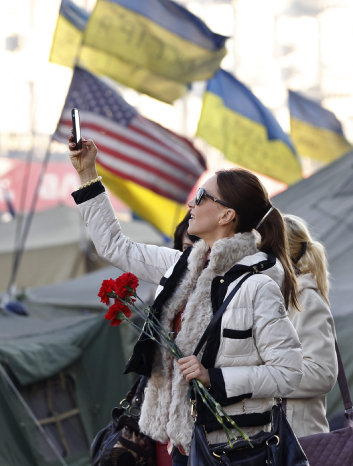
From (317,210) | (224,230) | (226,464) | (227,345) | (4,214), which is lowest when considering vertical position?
(4,214)

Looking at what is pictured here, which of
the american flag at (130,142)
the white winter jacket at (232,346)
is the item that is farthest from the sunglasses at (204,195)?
the american flag at (130,142)

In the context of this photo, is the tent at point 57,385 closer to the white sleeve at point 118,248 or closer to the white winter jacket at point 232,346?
the white sleeve at point 118,248

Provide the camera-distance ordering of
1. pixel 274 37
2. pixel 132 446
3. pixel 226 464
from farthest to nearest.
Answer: pixel 274 37, pixel 132 446, pixel 226 464

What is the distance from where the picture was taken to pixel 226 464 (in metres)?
2.91

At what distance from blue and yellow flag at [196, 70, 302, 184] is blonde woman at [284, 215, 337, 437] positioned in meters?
8.23

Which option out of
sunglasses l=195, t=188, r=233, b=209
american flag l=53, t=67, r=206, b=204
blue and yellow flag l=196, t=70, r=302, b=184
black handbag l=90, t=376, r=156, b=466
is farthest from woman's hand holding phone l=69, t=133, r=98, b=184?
blue and yellow flag l=196, t=70, r=302, b=184

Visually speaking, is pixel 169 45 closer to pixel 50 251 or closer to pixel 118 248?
pixel 118 248

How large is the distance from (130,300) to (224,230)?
0.39 metres

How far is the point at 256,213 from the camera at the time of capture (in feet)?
10.8

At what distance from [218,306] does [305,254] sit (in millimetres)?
1365

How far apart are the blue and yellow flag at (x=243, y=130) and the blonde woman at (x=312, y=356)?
823 cm

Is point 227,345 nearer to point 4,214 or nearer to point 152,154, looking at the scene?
point 152,154

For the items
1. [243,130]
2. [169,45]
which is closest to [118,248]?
[169,45]

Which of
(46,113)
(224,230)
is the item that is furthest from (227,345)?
(46,113)
